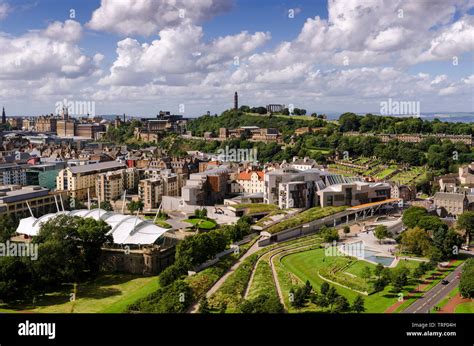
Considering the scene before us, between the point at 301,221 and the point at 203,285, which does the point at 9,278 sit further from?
the point at 301,221

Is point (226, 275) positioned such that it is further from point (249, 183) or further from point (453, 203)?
point (249, 183)

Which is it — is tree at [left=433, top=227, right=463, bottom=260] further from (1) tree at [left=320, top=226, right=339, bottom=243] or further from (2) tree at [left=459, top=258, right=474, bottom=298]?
(1) tree at [left=320, top=226, right=339, bottom=243]

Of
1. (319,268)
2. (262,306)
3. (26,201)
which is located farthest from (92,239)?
(26,201)

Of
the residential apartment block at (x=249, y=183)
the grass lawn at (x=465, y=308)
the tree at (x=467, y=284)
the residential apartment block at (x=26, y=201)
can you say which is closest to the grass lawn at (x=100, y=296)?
the residential apartment block at (x=26, y=201)

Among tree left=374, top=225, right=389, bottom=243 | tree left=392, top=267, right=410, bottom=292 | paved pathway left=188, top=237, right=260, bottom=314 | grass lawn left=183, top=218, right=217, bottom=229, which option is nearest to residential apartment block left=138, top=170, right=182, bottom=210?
grass lawn left=183, top=218, right=217, bottom=229

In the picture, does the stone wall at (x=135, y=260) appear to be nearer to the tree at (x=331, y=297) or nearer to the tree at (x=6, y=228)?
the tree at (x=6, y=228)
